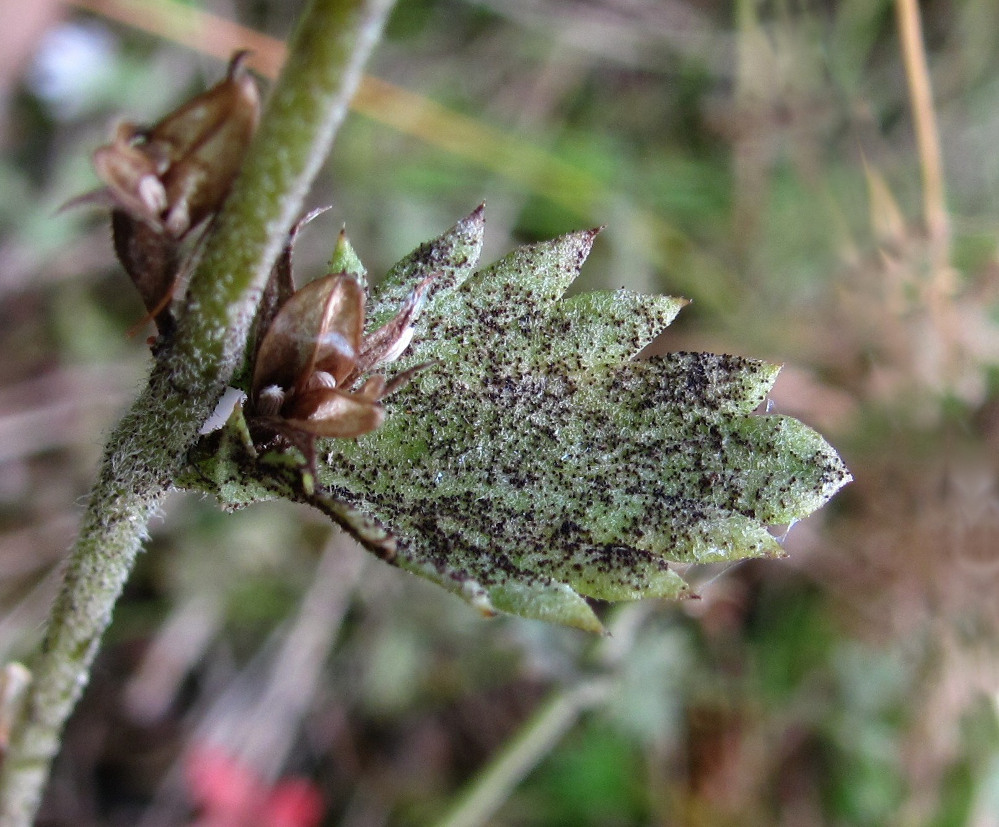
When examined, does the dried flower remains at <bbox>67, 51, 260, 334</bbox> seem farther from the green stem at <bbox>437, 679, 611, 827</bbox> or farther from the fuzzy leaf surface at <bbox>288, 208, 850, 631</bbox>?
the green stem at <bbox>437, 679, 611, 827</bbox>

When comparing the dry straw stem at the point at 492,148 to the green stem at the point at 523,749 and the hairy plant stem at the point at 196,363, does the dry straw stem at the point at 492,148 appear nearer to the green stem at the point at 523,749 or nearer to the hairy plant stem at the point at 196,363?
the green stem at the point at 523,749

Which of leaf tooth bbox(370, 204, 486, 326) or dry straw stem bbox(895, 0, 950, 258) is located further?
dry straw stem bbox(895, 0, 950, 258)

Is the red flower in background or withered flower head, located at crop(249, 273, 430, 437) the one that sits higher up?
withered flower head, located at crop(249, 273, 430, 437)

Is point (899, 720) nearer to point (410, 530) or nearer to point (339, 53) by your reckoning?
point (410, 530)

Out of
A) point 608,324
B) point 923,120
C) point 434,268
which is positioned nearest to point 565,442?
point 608,324

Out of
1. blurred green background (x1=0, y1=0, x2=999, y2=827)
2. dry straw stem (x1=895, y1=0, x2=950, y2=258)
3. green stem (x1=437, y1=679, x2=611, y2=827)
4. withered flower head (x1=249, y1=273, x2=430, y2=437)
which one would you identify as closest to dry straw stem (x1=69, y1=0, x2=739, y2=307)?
Answer: blurred green background (x1=0, y1=0, x2=999, y2=827)
